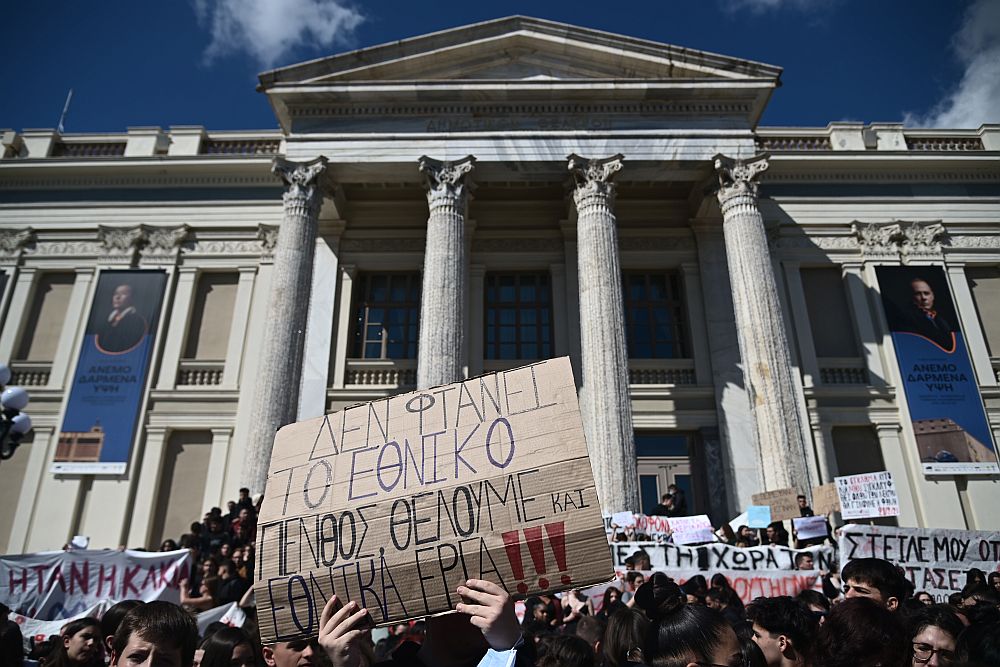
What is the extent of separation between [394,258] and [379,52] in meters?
5.79

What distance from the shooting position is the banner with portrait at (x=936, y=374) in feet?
59.8

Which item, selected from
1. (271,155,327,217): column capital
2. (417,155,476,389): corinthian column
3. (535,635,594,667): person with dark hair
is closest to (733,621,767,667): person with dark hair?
(535,635,594,667): person with dark hair

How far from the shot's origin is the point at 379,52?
19000 mm

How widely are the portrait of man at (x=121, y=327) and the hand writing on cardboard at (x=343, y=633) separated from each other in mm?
19890

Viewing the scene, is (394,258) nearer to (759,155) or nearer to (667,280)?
(667,280)

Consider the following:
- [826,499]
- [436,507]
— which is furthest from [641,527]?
[436,507]

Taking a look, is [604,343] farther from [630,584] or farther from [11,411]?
[11,411]

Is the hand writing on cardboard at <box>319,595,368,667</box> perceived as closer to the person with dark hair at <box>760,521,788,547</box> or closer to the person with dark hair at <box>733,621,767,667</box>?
the person with dark hair at <box>733,621,767,667</box>

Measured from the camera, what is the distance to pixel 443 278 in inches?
659

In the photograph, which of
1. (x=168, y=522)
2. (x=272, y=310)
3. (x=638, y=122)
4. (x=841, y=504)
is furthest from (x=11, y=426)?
(x=638, y=122)

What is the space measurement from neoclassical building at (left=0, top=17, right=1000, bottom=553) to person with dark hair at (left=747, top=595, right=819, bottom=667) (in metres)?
11.7

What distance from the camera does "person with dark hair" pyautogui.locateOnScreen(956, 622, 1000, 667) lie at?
2642mm

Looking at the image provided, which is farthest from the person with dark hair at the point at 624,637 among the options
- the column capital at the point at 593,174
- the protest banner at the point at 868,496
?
the column capital at the point at 593,174

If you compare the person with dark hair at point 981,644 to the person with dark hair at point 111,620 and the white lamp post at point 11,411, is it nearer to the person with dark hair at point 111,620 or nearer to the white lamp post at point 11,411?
the person with dark hair at point 111,620
